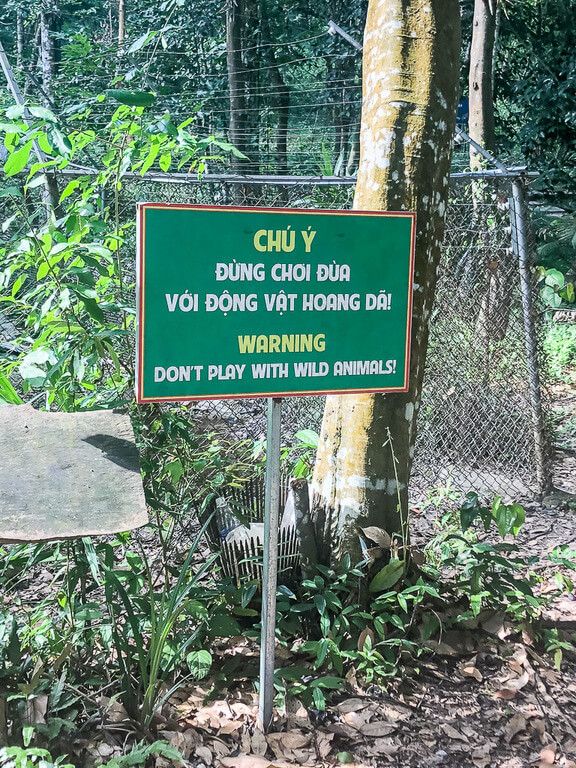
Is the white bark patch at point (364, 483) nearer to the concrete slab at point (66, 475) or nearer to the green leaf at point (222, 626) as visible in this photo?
the green leaf at point (222, 626)

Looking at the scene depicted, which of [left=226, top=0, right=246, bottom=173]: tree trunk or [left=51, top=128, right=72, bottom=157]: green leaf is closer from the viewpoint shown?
[left=51, top=128, right=72, bottom=157]: green leaf

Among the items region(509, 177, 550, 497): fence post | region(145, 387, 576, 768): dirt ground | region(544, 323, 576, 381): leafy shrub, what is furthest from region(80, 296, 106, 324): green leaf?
region(544, 323, 576, 381): leafy shrub

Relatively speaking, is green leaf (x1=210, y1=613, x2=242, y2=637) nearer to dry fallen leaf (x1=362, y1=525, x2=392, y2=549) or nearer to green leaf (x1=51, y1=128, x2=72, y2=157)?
dry fallen leaf (x1=362, y1=525, x2=392, y2=549)

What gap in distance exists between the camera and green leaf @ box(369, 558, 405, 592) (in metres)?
2.88

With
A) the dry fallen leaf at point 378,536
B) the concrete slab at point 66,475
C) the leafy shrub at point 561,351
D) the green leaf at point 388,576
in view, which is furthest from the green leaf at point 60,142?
the leafy shrub at point 561,351

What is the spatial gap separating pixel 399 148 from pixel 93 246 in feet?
4.09

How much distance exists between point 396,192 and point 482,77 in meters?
6.98

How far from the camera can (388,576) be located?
289 cm

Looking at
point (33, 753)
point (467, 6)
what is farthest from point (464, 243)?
point (467, 6)

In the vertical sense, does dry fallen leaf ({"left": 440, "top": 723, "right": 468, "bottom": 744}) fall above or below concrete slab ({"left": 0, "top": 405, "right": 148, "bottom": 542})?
below

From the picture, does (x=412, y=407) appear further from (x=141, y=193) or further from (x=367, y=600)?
(x=141, y=193)

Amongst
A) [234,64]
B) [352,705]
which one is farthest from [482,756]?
[234,64]

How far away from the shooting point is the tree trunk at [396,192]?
115 inches

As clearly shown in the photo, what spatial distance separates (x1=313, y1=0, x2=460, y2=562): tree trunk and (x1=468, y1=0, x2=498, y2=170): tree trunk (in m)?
6.36
